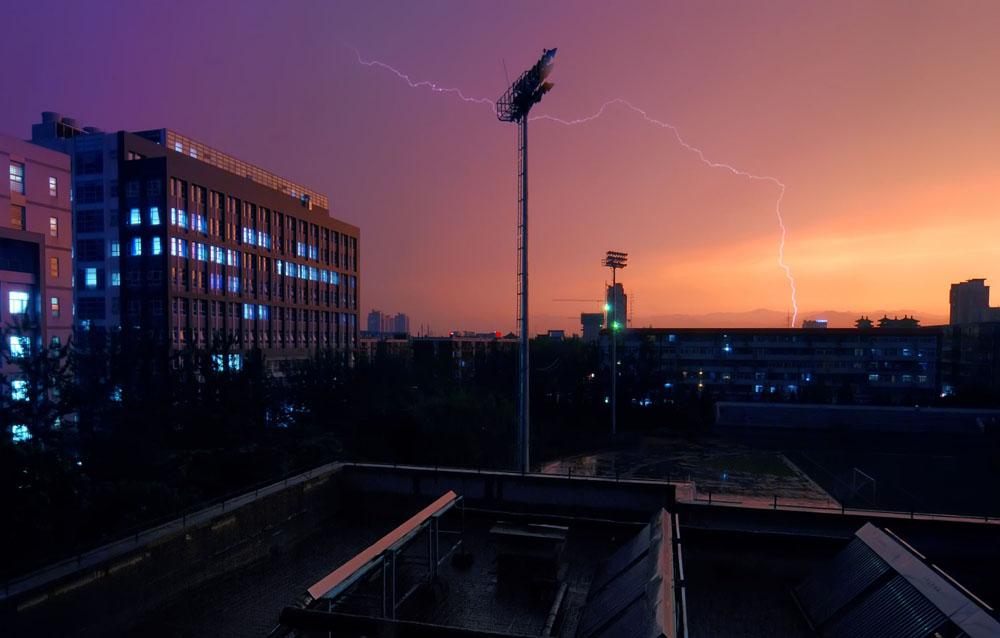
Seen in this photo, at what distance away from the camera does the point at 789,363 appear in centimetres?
7112

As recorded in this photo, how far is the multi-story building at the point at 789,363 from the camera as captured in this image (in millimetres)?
67188

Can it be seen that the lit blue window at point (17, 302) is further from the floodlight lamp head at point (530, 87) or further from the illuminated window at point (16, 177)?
the floodlight lamp head at point (530, 87)

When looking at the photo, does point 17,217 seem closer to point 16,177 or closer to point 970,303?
point 16,177

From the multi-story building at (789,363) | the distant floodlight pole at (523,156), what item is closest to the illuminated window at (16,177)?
the distant floodlight pole at (523,156)

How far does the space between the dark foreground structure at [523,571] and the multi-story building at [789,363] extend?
1985 inches

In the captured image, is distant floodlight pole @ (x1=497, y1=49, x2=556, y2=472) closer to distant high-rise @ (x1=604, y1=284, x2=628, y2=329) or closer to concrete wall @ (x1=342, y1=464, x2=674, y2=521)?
concrete wall @ (x1=342, y1=464, x2=674, y2=521)

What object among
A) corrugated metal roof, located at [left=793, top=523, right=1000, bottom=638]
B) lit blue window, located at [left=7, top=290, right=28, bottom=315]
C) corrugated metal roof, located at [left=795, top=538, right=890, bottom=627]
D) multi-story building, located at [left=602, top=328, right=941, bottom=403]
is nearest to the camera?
corrugated metal roof, located at [left=793, top=523, right=1000, bottom=638]

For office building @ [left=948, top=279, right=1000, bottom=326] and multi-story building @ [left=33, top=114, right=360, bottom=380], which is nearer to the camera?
multi-story building @ [left=33, top=114, right=360, bottom=380]

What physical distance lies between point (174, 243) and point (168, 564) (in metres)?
44.8

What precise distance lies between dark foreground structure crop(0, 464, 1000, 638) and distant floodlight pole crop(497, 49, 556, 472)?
3.92 meters

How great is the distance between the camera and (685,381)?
240 ft

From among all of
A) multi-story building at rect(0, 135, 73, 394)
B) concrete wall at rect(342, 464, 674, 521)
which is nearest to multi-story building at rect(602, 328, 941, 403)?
concrete wall at rect(342, 464, 674, 521)

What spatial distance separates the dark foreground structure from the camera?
812 cm

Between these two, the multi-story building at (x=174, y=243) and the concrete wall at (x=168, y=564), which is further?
the multi-story building at (x=174, y=243)
